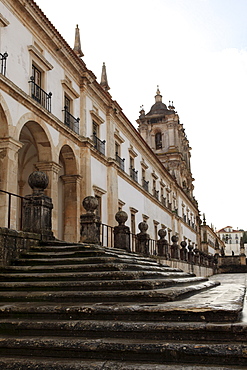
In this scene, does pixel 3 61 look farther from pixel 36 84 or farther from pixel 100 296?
pixel 100 296

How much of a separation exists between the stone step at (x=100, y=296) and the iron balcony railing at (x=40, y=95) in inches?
376

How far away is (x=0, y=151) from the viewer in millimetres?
11969

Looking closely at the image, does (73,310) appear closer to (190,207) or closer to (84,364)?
(84,364)

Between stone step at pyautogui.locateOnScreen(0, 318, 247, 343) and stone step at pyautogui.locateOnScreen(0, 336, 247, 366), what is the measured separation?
0.12 meters

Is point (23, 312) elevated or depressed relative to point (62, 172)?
depressed

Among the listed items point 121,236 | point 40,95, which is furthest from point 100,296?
point 40,95

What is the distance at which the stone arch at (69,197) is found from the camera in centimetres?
1648

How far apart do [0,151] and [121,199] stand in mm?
10769

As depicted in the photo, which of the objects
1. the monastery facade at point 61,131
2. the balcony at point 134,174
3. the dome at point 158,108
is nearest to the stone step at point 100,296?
the monastery facade at point 61,131

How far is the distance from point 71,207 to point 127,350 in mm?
13112

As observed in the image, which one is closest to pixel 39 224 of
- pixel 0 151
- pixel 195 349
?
pixel 0 151

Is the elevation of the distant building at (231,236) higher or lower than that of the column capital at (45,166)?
higher

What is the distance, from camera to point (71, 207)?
16750 millimetres

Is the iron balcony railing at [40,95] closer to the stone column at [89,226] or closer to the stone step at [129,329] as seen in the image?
the stone column at [89,226]
